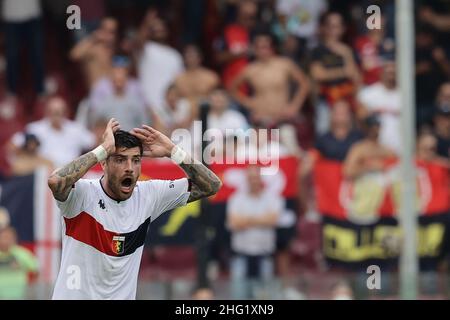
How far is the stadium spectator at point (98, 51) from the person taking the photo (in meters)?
18.9

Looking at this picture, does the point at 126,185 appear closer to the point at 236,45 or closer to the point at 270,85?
the point at 270,85

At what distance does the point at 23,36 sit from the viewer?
19359 mm

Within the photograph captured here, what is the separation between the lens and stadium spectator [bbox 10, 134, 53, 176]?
1700 cm

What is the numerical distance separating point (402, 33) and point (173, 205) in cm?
720

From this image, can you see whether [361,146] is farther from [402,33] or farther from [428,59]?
[428,59]


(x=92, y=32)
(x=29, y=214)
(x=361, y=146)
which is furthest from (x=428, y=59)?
(x=29, y=214)

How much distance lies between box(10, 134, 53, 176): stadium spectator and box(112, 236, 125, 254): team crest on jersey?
24.9 feet

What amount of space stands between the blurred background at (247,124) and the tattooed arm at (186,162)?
4.42 metres

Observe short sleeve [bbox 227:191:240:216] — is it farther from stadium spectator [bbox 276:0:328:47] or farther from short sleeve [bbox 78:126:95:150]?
stadium spectator [bbox 276:0:328:47]

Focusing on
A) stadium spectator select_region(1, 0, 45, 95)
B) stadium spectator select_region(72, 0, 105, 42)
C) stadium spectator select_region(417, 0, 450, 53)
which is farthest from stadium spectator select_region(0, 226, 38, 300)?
stadium spectator select_region(417, 0, 450, 53)

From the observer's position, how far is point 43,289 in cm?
1443

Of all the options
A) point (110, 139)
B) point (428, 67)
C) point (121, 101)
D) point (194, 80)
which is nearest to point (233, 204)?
point (121, 101)

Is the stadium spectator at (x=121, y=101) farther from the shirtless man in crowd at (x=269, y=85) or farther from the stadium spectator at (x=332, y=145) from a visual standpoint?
the stadium spectator at (x=332, y=145)

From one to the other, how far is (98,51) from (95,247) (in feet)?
32.2
